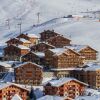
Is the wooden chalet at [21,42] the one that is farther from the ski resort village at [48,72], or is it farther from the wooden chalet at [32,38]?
the wooden chalet at [32,38]

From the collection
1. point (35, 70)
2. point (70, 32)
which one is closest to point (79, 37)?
point (70, 32)

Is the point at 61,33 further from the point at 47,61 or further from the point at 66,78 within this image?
the point at 66,78

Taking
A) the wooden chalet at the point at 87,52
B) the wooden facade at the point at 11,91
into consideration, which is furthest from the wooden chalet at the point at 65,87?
the wooden chalet at the point at 87,52

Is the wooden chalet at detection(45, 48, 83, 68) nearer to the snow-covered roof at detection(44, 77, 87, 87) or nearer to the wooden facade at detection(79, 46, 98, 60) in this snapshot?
the wooden facade at detection(79, 46, 98, 60)

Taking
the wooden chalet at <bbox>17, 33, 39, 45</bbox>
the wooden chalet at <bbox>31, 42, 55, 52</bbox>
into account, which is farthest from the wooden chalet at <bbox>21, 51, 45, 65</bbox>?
the wooden chalet at <bbox>17, 33, 39, 45</bbox>

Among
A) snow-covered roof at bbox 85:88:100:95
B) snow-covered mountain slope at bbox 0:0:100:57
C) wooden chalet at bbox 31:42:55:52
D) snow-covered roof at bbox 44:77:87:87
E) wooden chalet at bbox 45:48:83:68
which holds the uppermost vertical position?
snow-covered mountain slope at bbox 0:0:100:57

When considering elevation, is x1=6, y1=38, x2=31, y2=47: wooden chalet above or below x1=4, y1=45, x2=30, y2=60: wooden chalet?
above
